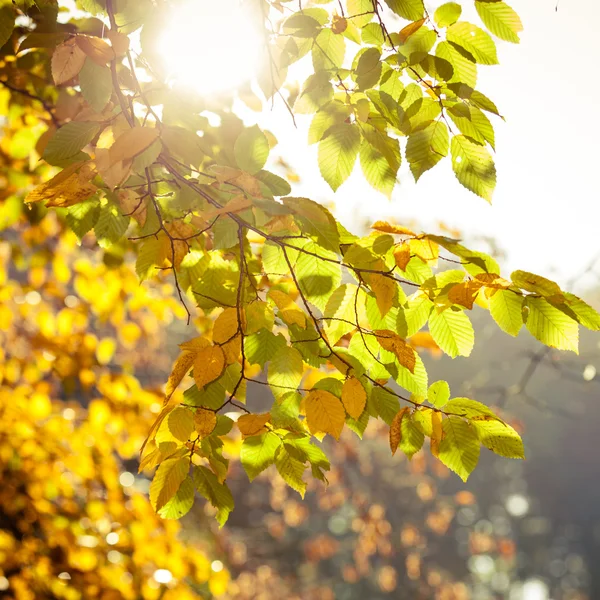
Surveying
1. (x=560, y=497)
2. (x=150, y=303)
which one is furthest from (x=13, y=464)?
(x=560, y=497)

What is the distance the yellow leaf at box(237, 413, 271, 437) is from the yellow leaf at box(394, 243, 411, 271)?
20.7 inches

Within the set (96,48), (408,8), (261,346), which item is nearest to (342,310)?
(261,346)

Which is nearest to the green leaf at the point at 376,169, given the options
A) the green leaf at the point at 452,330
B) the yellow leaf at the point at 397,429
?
the green leaf at the point at 452,330

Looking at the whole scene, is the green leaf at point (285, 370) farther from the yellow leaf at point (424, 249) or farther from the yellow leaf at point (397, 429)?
the yellow leaf at point (424, 249)

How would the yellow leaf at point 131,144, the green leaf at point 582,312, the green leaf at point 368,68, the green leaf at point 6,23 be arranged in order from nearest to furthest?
the yellow leaf at point 131,144, the green leaf at point 582,312, the green leaf at point 6,23, the green leaf at point 368,68

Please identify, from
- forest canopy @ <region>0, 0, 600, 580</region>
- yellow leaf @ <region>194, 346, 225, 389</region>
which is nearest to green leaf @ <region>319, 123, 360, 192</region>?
forest canopy @ <region>0, 0, 600, 580</region>

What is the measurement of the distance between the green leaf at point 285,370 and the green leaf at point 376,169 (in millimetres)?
533

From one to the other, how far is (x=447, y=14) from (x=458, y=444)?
110cm

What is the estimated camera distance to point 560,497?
26203 mm

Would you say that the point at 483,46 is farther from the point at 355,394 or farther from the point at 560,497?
the point at 560,497

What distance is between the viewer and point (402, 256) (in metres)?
1.43

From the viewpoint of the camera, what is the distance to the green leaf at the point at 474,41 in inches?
58.2

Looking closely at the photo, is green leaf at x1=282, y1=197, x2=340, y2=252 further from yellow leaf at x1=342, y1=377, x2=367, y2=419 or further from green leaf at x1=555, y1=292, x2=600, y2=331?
green leaf at x1=555, y1=292, x2=600, y2=331

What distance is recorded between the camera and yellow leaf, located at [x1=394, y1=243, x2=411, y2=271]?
4.64 feet
